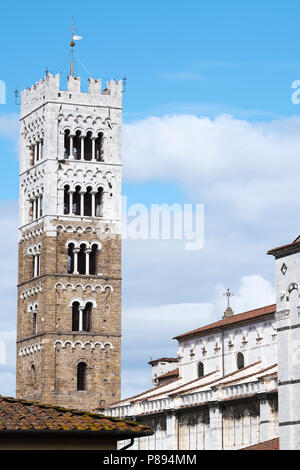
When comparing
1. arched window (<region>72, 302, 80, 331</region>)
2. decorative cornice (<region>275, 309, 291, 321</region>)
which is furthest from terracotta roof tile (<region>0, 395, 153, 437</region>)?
arched window (<region>72, 302, 80, 331</region>)

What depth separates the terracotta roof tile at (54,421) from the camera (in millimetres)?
24344

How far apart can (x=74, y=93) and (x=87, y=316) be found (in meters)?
15.4

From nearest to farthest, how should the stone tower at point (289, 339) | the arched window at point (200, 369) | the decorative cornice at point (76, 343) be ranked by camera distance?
the stone tower at point (289, 339)
the arched window at point (200, 369)
the decorative cornice at point (76, 343)

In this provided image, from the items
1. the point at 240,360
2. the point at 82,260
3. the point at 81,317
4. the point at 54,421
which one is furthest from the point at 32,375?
the point at 54,421

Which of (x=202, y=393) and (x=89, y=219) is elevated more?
(x=89, y=219)

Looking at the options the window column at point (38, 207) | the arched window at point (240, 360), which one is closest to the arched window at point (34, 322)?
the window column at point (38, 207)

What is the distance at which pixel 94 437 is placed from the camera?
2442cm

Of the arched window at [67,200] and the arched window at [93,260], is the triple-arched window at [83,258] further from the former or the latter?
the arched window at [67,200]

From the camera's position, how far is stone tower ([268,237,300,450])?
150ft

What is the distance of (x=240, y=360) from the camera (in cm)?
7419

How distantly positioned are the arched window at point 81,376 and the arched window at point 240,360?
532 inches

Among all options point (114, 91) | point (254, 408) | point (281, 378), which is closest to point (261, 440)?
point (254, 408)

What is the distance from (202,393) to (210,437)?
2790 mm
